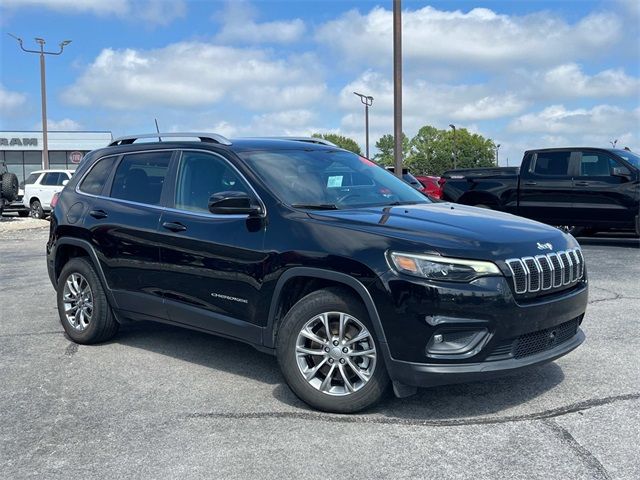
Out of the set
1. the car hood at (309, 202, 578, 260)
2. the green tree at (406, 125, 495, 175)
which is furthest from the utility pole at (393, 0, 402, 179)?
the green tree at (406, 125, 495, 175)

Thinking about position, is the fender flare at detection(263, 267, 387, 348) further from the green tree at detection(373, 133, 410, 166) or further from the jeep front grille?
the green tree at detection(373, 133, 410, 166)

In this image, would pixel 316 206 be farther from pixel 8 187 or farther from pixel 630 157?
pixel 8 187

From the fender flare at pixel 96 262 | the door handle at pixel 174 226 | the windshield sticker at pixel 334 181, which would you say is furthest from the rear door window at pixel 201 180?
the fender flare at pixel 96 262

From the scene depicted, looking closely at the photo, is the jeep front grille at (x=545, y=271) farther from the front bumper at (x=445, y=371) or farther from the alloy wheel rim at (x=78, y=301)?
the alloy wheel rim at (x=78, y=301)

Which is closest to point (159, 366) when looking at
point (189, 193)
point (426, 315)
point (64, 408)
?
point (64, 408)

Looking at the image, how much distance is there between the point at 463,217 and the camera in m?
4.48

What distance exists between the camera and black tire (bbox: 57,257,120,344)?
18.8 feet

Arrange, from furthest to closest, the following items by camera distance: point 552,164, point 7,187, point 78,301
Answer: point 7,187 < point 552,164 < point 78,301

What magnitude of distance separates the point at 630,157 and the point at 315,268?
10.0 meters

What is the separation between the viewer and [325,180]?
500 centimetres

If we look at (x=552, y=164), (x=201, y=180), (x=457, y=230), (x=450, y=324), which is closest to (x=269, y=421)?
(x=450, y=324)

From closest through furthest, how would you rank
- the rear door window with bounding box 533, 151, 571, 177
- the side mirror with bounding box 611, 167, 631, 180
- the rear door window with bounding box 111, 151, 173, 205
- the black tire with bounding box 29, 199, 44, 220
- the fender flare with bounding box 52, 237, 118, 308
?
the rear door window with bounding box 111, 151, 173, 205, the fender flare with bounding box 52, 237, 118, 308, the side mirror with bounding box 611, 167, 631, 180, the rear door window with bounding box 533, 151, 571, 177, the black tire with bounding box 29, 199, 44, 220

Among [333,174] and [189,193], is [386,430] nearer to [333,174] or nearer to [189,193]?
[333,174]

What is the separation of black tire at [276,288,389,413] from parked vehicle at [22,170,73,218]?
21204mm
